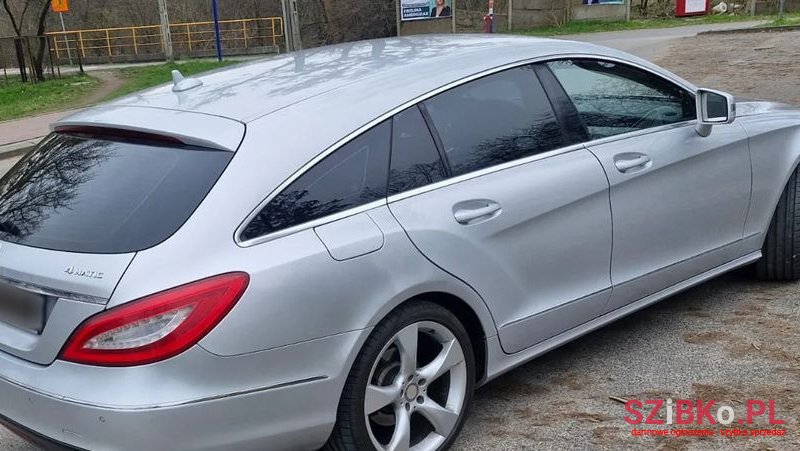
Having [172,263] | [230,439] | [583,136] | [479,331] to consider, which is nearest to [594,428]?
[479,331]

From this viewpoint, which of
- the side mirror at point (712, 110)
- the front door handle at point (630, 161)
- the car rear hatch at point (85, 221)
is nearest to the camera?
the car rear hatch at point (85, 221)

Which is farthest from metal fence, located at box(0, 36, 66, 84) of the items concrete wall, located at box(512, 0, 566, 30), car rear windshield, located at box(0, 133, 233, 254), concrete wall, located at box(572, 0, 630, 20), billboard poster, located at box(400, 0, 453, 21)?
car rear windshield, located at box(0, 133, 233, 254)

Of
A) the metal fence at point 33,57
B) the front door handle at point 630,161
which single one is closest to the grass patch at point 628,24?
the metal fence at point 33,57

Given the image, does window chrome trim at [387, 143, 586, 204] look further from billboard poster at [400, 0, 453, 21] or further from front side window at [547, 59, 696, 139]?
billboard poster at [400, 0, 453, 21]

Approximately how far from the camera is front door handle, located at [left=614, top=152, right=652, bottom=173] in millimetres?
3504

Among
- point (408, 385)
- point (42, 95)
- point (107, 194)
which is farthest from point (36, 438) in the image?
point (42, 95)

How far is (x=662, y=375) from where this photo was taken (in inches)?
139

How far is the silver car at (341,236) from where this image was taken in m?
2.31

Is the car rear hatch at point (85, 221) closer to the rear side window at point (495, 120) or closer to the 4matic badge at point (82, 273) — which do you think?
the 4matic badge at point (82, 273)

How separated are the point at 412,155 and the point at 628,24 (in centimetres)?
2790

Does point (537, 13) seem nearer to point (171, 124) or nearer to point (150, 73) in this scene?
point (150, 73)

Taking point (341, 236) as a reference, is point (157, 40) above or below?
below

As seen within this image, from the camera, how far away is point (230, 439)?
2.38 metres

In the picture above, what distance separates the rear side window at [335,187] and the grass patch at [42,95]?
51.0 ft
